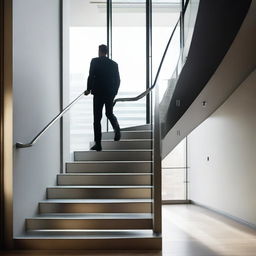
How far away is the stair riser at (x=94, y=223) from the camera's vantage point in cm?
458

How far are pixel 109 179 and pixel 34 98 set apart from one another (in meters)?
1.44

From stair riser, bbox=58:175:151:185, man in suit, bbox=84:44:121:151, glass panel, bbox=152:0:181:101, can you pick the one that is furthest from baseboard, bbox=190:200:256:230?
glass panel, bbox=152:0:181:101

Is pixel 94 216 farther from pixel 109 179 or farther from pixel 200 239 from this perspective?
pixel 200 239

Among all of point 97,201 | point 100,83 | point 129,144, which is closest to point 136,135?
point 129,144

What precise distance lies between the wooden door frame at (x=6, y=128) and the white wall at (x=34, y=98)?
0.08 meters

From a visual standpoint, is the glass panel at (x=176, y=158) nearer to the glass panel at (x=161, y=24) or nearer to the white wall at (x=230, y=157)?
the white wall at (x=230, y=157)

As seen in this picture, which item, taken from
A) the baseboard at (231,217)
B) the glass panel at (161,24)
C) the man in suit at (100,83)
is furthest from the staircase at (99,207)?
the glass panel at (161,24)

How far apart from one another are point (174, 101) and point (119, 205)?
2.24m

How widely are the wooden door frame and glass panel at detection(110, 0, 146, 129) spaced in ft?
14.0

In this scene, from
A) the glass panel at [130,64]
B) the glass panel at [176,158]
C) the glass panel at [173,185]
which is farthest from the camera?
the glass panel at [176,158]

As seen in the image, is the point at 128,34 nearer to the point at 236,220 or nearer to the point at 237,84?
the point at 237,84

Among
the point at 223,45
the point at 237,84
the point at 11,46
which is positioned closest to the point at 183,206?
the point at 237,84

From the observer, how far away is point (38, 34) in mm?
5289

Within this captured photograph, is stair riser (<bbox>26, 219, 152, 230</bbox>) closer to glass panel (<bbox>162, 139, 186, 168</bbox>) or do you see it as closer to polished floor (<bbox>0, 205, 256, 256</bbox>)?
polished floor (<bbox>0, 205, 256, 256</bbox>)
